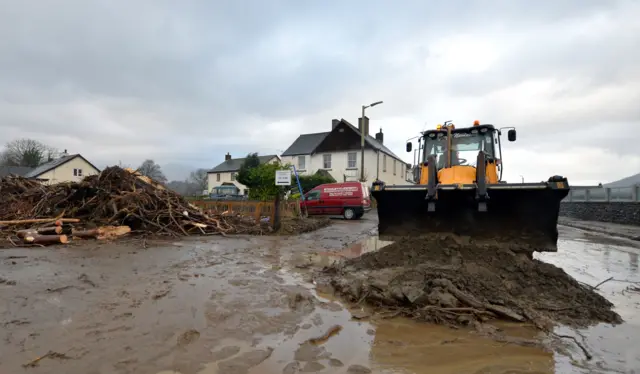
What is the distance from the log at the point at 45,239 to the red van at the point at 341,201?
12.0 metres

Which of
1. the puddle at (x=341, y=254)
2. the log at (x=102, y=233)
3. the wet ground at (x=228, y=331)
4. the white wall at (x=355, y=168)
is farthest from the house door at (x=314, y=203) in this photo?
the white wall at (x=355, y=168)

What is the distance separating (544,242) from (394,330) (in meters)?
4.05

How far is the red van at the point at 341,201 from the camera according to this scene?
1995 centimetres

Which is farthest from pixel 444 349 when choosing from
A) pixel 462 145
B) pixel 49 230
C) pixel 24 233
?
pixel 49 230

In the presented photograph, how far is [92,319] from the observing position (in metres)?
3.83

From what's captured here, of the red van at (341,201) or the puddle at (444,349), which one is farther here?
the red van at (341,201)

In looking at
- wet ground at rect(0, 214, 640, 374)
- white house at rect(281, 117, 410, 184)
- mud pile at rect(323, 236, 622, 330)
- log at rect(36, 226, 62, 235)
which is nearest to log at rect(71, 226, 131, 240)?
log at rect(36, 226, 62, 235)

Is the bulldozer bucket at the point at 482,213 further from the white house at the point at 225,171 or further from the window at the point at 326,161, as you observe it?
the white house at the point at 225,171

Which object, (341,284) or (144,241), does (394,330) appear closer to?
(341,284)

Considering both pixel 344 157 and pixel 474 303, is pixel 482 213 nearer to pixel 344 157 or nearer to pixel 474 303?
pixel 474 303

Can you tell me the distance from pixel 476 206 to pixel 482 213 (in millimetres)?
212

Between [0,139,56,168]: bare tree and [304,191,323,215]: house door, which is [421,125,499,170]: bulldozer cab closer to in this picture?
[304,191,323,215]: house door

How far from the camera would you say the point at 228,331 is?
11.9 feet

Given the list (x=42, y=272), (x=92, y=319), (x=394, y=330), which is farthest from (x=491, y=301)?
(x=42, y=272)
